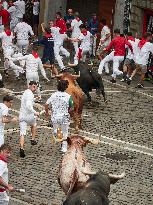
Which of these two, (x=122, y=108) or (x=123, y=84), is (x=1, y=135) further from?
(x=123, y=84)

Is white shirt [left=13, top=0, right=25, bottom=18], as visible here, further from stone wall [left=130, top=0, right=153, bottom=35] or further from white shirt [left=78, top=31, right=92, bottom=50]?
white shirt [left=78, top=31, right=92, bottom=50]

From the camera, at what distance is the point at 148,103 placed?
23328 mm

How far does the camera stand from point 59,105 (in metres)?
16.7

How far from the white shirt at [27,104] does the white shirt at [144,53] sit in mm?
9256

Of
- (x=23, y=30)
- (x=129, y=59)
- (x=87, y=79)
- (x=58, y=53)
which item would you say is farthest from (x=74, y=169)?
(x=23, y=30)

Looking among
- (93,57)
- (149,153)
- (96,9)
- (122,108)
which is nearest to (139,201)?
(149,153)

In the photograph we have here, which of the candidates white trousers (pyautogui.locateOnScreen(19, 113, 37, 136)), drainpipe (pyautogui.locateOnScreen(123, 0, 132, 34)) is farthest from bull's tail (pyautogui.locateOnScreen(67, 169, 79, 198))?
drainpipe (pyautogui.locateOnScreen(123, 0, 132, 34))

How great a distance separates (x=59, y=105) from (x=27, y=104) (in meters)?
0.80

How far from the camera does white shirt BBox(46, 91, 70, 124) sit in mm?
16656

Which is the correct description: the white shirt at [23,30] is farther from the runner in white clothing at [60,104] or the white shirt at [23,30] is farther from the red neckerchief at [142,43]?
the runner in white clothing at [60,104]

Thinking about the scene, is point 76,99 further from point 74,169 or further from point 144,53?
point 144,53

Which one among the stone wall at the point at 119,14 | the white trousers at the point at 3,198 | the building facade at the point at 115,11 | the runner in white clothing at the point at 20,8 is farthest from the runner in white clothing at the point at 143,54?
the white trousers at the point at 3,198

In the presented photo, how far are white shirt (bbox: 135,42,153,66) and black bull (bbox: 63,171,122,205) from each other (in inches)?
542

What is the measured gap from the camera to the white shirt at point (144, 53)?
25000mm
